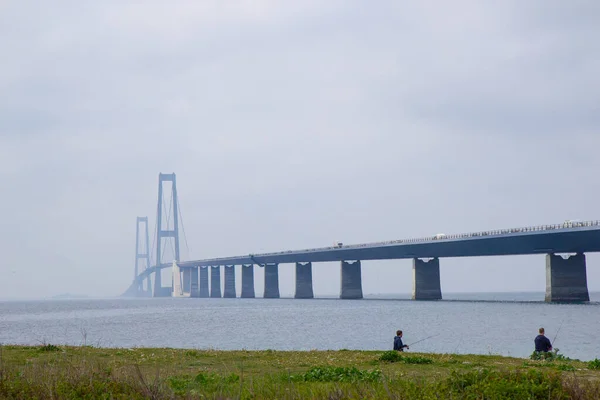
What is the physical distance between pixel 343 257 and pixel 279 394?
5652 inches

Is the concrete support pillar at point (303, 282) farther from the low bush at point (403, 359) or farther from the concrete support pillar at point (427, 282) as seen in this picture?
the low bush at point (403, 359)

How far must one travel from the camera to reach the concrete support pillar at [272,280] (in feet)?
642

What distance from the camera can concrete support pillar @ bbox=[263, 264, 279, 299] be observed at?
195750 millimetres

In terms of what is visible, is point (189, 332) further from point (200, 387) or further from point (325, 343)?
point (200, 387)

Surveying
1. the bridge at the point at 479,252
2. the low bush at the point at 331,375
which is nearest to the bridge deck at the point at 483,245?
the bridge at the point at 479,252

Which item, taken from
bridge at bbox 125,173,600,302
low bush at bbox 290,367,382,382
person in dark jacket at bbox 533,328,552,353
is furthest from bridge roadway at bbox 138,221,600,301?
low bush at bbox 290,367,382,382

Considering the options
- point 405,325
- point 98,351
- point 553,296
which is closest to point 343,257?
point 553,296

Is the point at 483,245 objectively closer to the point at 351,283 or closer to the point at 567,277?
the point at 567,277

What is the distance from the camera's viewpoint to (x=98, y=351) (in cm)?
3003

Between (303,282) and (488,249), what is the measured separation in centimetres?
6928

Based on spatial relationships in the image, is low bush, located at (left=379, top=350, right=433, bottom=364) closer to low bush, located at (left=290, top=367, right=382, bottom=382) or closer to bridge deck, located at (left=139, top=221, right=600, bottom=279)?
low bush, located at (left=290, top=367, right=382, bottom=382)

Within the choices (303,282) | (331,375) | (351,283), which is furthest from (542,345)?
(303,282)

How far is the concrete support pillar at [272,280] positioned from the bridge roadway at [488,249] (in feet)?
99.3

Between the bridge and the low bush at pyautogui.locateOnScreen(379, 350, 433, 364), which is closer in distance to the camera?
the low bush at pyautogui.locateOnScreen(379, 350, 433, 364)
